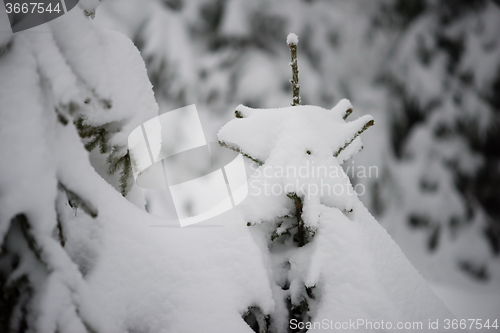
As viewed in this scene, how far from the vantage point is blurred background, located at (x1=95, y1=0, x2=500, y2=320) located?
4.18 meters

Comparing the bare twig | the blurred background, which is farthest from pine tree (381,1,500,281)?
the bare twig

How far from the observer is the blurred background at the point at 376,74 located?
13.7 feet

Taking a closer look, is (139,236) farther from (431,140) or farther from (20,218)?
(431,140)

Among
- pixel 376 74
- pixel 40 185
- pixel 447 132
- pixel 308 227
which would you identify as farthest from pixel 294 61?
pixel 447 132

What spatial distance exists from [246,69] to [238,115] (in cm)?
323

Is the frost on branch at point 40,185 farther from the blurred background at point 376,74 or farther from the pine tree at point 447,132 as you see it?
the pine tree at point 447,132

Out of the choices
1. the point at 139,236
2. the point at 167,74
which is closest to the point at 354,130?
the point at 139,236

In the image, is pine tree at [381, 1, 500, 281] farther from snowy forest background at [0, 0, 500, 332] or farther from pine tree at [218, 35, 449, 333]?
pine tree at [218, 35, 449, 333]

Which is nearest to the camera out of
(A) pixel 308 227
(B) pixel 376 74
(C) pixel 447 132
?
(A) pixel 308 227

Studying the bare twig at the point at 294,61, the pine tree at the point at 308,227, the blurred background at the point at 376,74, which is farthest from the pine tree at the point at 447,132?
the pine tree at the point at 308,227

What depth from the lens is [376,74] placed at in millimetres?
4492

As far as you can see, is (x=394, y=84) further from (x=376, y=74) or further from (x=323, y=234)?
(x=323, y=234)

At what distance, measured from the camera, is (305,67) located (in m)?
4.48

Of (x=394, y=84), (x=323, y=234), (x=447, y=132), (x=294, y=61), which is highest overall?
(x=394, y=84)
